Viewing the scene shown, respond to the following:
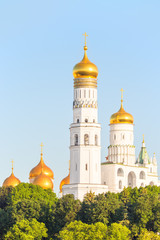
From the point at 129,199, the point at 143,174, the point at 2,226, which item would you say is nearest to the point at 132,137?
the point at 143,174

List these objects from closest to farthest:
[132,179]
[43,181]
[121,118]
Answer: [43,181]
[132,179]
[121,118]

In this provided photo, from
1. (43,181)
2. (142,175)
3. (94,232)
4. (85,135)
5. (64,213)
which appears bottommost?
(94,232)

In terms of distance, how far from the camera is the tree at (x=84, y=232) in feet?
222

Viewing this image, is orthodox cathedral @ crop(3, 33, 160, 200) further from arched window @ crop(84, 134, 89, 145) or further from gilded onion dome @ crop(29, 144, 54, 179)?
gilded onion dome @ crop(29, 144, 54, 179)

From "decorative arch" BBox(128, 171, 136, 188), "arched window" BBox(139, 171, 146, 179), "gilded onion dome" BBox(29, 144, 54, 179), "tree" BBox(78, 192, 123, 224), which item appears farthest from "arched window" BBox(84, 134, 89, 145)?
"tree" BBox(78, 192, 123, 224)

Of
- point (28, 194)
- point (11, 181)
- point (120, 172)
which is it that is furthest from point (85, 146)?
point (11, 181)

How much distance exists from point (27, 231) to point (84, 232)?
548 centimetres

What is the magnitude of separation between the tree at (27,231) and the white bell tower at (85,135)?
24907 mm

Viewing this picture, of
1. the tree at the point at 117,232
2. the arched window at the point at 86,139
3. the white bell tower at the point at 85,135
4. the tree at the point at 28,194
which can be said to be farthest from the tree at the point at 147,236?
the arched window at the point at 86,139

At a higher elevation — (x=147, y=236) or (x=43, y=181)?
(x=43, y=181)

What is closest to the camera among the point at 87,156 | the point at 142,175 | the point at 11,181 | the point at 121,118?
the point at 87,156

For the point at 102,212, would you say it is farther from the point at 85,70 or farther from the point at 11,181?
the point at 11,181

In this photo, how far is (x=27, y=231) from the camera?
236 feet

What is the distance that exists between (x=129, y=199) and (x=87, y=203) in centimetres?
683
